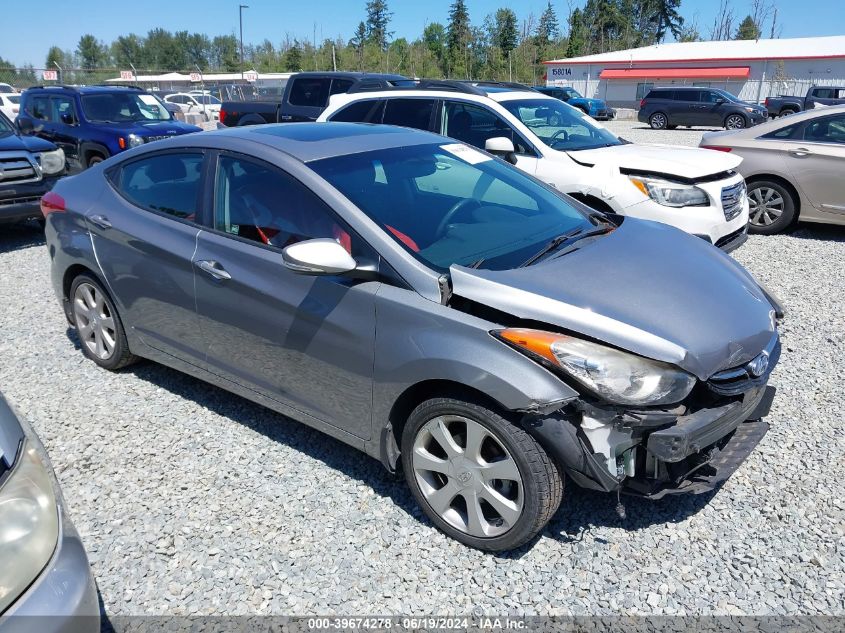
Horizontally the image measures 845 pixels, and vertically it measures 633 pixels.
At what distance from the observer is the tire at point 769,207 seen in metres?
8.12

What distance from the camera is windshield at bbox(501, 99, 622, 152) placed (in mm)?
7188

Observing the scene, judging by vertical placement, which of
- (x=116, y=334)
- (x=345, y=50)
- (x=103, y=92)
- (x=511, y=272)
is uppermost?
(x=345, y=50)

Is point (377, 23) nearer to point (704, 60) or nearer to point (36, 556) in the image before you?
point (704, 60)

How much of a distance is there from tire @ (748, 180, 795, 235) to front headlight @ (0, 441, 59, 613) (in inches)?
327

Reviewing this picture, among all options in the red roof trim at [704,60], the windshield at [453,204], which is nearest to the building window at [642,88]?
the red roof trim at [704,60]

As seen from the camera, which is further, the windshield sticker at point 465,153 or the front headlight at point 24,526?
the windshield sticker at point 465,153

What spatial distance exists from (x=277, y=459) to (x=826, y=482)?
2.81m

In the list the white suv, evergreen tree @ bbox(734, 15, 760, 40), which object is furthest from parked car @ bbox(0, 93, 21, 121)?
evergreen tree @ bbox(734, 15, 760, 40)

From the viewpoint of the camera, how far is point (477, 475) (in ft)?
9.12

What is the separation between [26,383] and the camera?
14.9 feet

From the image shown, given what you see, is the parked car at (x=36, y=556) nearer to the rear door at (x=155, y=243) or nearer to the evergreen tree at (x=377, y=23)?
the rear door at (x=155, y=243)

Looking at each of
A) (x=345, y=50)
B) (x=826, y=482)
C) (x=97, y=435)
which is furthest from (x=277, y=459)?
(x=345, y=50)

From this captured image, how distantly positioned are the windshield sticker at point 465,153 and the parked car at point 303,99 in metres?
7.65

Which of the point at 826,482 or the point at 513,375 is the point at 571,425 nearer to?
the point at 513,375
